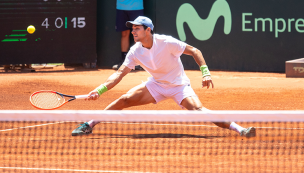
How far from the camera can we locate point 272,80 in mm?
9695

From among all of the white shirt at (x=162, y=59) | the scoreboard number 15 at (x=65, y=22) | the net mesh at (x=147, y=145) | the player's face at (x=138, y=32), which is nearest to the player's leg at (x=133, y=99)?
the white shirt at (x=162, y=59)

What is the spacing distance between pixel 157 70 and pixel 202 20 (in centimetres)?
661

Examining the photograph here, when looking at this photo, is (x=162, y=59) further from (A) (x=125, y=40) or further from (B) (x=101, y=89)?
(A) (x=125, y=40)

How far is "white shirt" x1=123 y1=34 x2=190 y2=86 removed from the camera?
4.68 metres

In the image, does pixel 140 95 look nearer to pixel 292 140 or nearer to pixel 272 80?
pixel 292 140

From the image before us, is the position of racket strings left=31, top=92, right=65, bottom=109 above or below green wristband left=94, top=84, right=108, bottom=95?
below

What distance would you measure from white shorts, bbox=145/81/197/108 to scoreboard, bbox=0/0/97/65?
6341mm

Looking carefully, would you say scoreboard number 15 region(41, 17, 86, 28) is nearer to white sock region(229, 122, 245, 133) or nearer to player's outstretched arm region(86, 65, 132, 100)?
player's outstretched arm region(86, 65, 132, 100)

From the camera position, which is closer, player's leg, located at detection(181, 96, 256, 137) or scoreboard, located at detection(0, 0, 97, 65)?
player's leg, located at detection(181, 96, 256, 137)

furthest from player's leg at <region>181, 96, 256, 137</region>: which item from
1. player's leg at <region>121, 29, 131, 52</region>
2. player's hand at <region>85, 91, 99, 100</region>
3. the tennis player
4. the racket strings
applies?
player's leg at <region>121, 29, 131, 52</region>

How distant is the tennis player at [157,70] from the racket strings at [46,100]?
422 millimetres

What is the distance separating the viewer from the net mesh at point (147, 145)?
2.90 metres

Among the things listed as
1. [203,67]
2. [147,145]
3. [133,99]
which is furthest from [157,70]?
[147,145]

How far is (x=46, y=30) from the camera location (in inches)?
424
